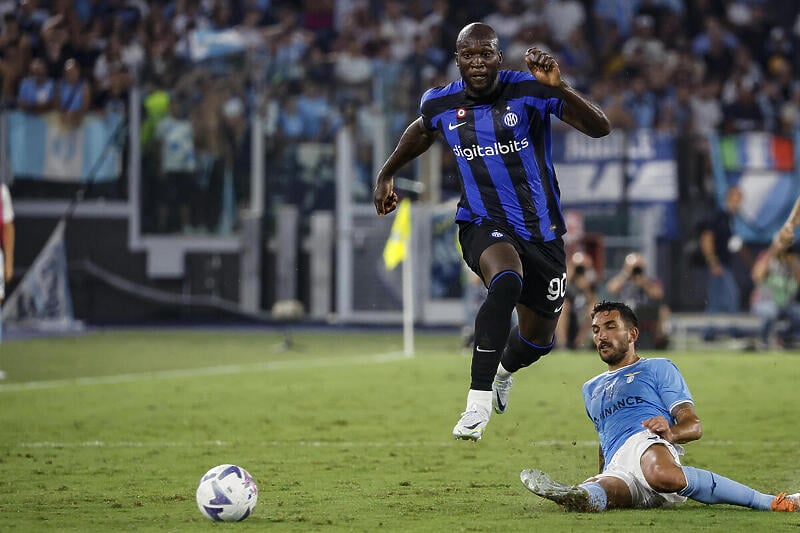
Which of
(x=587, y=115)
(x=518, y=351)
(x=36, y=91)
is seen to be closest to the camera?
(x=587, y=115)

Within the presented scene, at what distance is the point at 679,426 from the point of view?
6.56 m

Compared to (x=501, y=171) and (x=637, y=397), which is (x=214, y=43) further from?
(x=637, y=397)

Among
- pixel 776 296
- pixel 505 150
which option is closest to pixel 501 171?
pixel 505 150

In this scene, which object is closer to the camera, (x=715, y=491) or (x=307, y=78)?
(x=715, y=491)

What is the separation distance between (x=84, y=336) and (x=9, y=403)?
30.7 feet

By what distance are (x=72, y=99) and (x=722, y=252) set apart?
12559 millimetres

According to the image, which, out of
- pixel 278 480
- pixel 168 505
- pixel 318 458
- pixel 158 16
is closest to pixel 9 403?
pixel 318 458

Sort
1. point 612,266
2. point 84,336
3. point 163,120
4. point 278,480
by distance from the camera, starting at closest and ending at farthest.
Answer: point 278,480 < point 84,336 < point 612,266 < point 163,120

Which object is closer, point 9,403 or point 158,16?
point 9,403

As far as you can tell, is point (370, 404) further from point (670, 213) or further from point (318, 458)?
point (670, 213)

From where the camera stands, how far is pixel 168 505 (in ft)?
23.4

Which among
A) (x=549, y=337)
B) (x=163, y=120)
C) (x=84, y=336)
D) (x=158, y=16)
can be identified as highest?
(x=158, y=16)

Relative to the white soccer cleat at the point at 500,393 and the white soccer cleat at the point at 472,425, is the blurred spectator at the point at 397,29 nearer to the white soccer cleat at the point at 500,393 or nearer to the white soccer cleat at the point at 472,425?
the white soccer cleat at the point at 500,393

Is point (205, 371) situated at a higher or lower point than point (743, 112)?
lower
